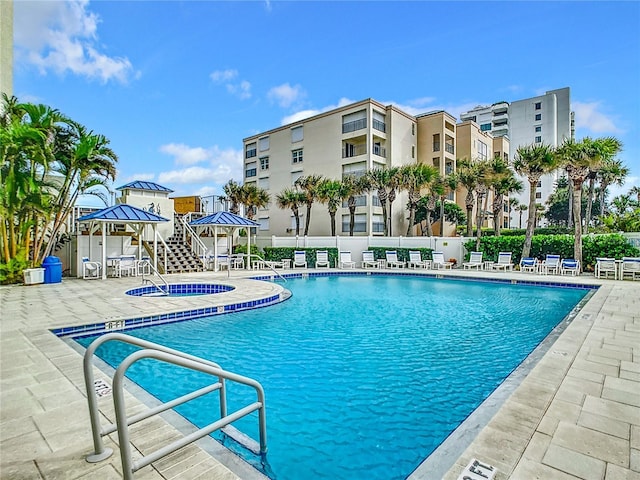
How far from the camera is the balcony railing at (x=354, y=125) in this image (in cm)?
3128

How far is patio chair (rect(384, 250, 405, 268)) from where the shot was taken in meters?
20.7

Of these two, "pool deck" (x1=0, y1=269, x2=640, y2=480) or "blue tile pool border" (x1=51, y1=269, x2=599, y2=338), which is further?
"blue tile pool border" (x1=51, y1=269, x2=599, y2=338)

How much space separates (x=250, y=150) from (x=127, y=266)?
28917 mm

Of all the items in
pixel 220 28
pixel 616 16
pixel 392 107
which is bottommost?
pixel 616 16

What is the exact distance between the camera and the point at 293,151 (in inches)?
1457

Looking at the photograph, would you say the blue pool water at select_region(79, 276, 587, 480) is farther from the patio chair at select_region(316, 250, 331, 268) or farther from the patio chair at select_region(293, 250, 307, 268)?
the patio chair at select_region(316, 250, 331, 268)

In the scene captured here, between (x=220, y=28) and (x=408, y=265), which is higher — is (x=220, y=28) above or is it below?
above

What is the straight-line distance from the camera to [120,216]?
14586 millimetres

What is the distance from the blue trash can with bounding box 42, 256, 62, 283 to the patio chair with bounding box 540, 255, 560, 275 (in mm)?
20619

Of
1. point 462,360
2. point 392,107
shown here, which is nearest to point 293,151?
point 392,107

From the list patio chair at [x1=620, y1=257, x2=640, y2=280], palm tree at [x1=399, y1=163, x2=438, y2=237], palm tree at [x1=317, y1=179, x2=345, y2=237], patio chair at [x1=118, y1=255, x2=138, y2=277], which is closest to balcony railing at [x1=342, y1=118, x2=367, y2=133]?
palm tree at [x1=317, y1=179, x2=345, y2=237]

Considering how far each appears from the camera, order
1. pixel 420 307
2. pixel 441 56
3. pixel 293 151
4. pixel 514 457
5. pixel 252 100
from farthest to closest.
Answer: pixel 293 151 < pixel 252 100 < pixel 441 56 < pixel 420 307 < pixel 514 457

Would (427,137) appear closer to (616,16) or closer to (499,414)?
(616,16)

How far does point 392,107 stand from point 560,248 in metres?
19.3
